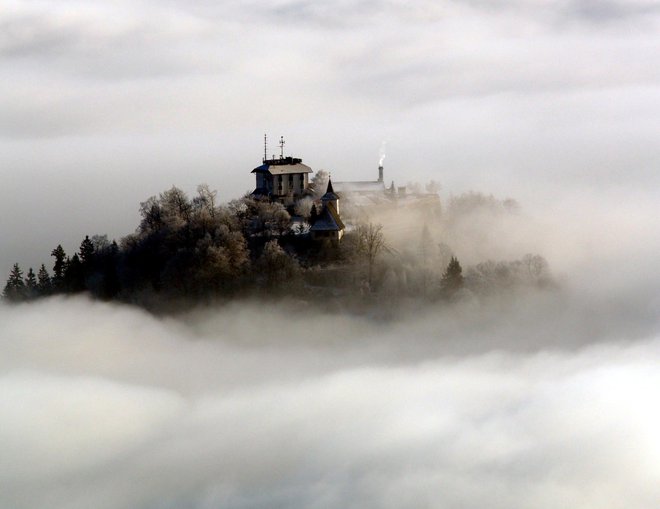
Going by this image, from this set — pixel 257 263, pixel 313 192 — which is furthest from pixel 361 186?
pixel 257 263

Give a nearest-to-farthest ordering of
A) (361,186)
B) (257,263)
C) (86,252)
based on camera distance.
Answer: (257,263)
(86,252)
(361,186)

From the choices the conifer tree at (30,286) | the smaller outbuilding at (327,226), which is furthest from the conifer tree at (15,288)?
the smaller outbuilding at (327,226)

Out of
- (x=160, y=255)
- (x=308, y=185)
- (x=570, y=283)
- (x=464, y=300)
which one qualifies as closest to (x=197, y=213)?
(x=160, y=255)

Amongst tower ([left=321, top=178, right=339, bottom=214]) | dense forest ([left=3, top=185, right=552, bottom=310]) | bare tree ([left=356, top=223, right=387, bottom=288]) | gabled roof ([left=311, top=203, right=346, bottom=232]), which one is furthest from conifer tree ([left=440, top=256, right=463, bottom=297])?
tower ([left=321, top=178, right=339, bottom=214])

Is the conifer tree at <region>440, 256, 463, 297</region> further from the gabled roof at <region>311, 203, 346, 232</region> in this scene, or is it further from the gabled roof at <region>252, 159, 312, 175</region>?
the gabled roof at <region>252, 159, 312, 175</region>

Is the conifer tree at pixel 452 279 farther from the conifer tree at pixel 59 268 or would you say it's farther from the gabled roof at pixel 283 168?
the conifer tree at pixel 59 268

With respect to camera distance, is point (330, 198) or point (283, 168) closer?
point (330, 198)

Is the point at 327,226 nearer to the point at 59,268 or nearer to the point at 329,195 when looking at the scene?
the point at 329,195
